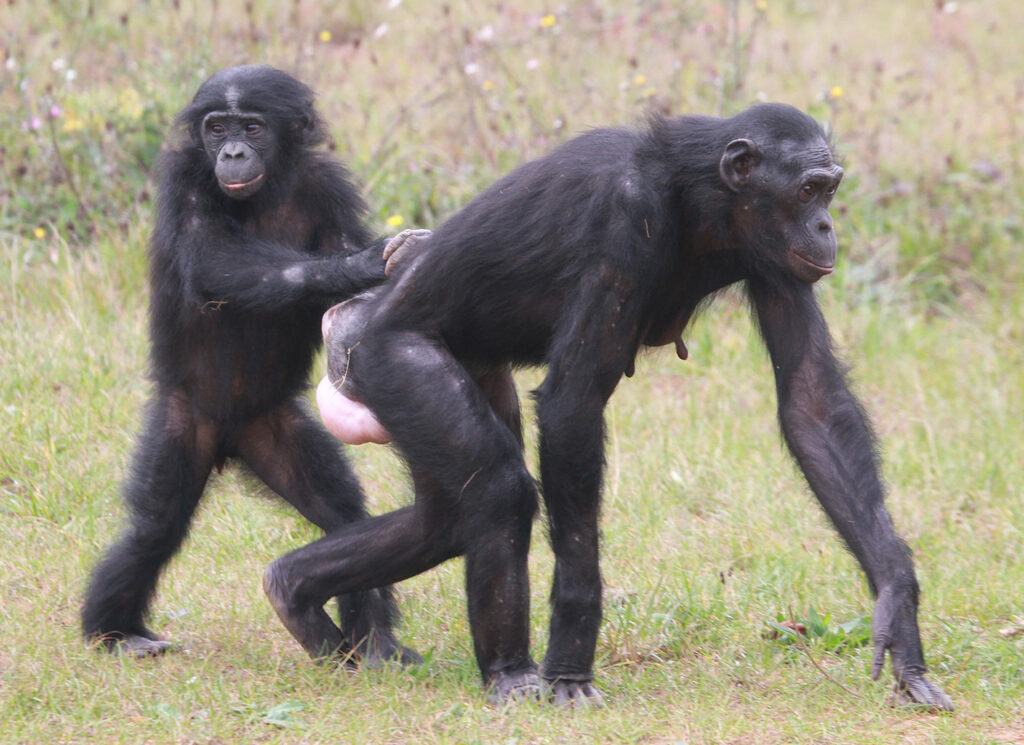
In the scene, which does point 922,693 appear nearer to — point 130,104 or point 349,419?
point 349,419

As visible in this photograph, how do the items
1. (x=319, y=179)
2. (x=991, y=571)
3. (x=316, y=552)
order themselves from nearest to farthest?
1. (x=316, y=552)
2. (x=319, y=179)
3. (x=991, y=571)

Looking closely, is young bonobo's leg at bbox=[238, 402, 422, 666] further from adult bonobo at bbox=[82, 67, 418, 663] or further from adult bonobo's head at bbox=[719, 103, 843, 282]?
adult bonobo's head at bbox=[719, 103, 843, 282]

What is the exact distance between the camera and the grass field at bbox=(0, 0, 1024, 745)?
423cm

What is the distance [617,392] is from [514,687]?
131 inches

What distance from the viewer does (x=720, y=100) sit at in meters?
8.70

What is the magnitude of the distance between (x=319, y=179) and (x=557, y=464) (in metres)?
1.63

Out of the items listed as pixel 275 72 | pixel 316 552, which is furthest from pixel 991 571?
pixel 275 72

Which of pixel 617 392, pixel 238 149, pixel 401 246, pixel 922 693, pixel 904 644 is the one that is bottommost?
pixel 617 392

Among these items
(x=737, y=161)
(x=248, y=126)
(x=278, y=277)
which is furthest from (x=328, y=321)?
(x=737, y=161)

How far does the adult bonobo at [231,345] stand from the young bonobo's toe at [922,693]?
170cm

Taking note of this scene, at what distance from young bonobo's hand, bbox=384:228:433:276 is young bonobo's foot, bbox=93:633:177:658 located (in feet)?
5.20

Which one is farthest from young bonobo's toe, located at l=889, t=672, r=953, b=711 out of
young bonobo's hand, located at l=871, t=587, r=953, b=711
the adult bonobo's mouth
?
the adult bonobo's mouth

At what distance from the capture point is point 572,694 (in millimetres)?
4203

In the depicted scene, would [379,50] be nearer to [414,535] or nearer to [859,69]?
[859,69]
